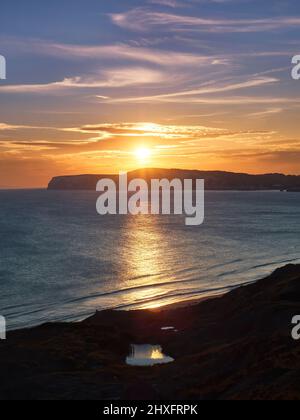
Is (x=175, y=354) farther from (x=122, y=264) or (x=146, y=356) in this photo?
(x=122, y=264)

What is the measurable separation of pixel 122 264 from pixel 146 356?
5726 centimetres

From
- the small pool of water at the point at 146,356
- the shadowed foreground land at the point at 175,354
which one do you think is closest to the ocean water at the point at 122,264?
the shadowed foreground land at the point at 175,354

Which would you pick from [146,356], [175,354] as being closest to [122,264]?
[146,356]

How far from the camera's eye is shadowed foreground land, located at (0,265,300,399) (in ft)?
101

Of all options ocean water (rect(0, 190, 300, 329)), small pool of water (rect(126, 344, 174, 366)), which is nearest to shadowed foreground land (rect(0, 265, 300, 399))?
small pool of water (rect(126, 344, 174, 366))

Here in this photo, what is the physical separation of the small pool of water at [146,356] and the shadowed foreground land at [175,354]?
2.50ft

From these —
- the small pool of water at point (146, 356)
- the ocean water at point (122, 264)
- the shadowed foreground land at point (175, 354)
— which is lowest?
the small pool of water at point (146, 356)

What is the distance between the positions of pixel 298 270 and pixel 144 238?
8481cm

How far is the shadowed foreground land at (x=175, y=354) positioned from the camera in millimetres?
30797

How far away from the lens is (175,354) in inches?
1649

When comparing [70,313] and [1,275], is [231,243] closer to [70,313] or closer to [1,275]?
[1,275]

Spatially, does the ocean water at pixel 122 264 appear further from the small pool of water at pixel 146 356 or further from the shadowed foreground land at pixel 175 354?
the small pool of water at pixel 146 356

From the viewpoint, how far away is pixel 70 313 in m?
61.2
